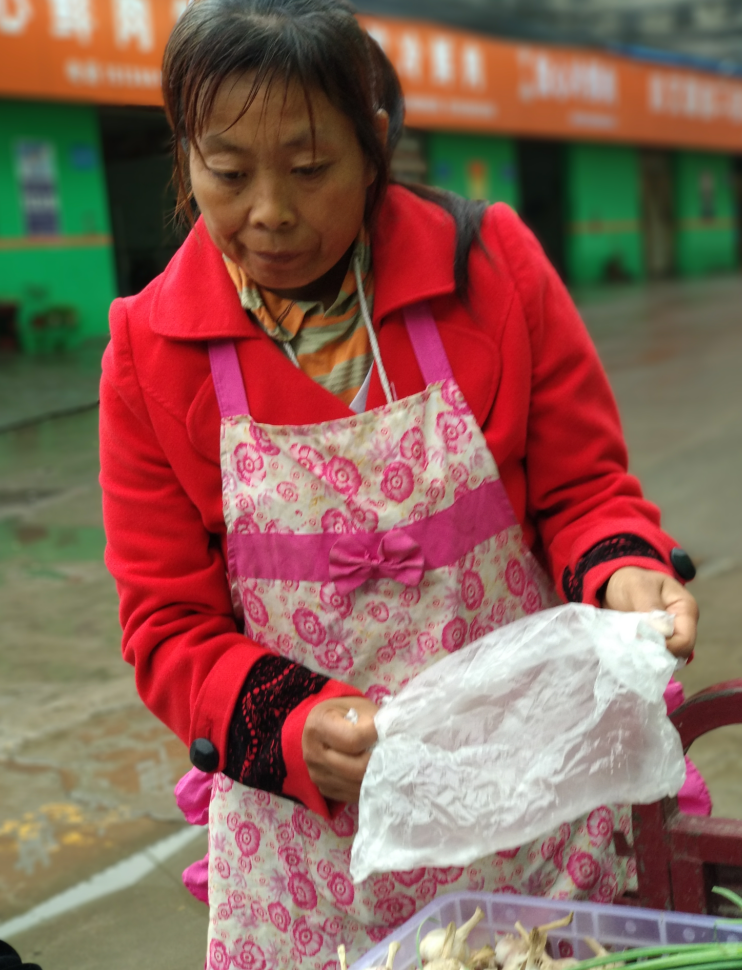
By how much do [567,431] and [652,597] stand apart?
212 mm

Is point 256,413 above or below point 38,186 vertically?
above

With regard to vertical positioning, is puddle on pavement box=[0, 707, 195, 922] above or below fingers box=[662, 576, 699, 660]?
below

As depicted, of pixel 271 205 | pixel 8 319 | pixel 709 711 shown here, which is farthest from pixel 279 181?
pixel 8 319

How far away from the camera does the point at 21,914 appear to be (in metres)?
2.12

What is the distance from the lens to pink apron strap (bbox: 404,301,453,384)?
1180mm

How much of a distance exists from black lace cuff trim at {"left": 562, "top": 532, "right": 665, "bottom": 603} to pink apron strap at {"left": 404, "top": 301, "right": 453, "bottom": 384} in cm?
Result: 23

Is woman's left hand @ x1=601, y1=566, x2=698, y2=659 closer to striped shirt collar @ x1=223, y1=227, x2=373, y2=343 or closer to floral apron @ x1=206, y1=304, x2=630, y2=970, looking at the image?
floral apron @ x1=206, y1=304, x2=630, y2=970

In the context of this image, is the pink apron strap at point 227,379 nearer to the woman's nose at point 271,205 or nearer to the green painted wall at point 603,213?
the woman's nose at point 271,205

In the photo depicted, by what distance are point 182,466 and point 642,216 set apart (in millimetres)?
19143

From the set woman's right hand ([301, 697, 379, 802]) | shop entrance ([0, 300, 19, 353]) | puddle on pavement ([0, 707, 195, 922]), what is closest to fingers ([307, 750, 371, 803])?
woman's right hand ([301, 697, 379, 802])

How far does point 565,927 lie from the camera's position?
1097 mm

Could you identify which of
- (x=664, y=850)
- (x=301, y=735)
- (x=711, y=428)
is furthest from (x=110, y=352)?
(x=711, y=428)

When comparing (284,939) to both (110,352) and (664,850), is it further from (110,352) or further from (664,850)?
(110,352)

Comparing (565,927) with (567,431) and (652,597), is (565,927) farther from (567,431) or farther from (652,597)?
(567,431)
